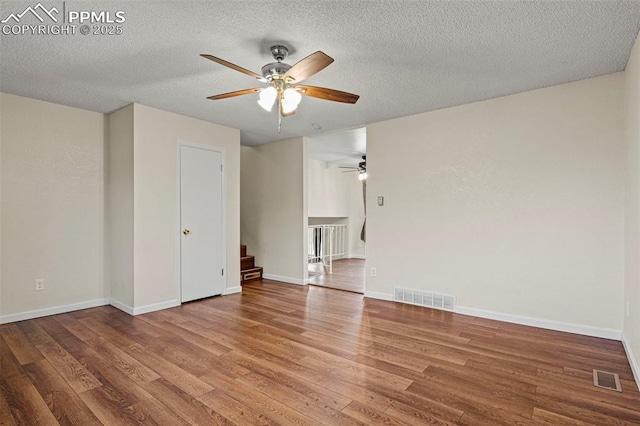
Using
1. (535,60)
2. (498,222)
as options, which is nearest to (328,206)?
(498,222)

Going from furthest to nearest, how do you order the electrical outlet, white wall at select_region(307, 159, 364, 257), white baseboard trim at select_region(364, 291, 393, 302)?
white wall at select_region(307, 159, 364, 257)
white baseboard trim at select_region(364, 291, 393, 302)
the electrical outlet

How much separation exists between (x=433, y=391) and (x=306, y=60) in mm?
2401

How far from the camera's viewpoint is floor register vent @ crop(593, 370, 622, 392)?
225 centimetres

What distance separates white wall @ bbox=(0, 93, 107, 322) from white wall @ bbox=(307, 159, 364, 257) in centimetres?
500

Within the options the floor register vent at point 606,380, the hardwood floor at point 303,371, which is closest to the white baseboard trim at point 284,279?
the hardwood floor at point 303,371

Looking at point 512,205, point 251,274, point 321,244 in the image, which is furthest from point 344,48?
point 321,244

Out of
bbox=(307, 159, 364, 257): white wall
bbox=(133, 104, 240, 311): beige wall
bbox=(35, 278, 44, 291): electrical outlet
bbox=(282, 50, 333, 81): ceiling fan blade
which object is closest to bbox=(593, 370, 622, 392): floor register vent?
bbox=(282, 50, 333, 81): ceiling fan blade

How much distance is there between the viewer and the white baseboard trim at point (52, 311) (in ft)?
11.7

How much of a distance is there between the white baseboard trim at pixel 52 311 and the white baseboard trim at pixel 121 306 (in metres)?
0.10

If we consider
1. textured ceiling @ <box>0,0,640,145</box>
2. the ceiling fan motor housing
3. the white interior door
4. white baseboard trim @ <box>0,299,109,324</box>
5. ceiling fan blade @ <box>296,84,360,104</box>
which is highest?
textured ceiling @ <box>0,0,640,145</box>

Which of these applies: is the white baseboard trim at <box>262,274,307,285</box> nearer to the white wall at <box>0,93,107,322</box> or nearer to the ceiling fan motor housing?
the white wall at <box>0,93,107,322</box>

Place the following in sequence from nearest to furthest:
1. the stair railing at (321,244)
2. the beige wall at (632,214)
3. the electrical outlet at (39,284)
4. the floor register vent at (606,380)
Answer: the floor register vent at (606,380)
the beige wall at (632,214)
the electrical outlet at (39,284)
the stair railing at (321,244)

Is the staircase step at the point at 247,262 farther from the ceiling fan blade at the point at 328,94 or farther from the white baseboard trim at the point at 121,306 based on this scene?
the ceiling fan blade at the point at 328,94

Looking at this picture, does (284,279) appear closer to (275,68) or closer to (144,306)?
(144,306)
